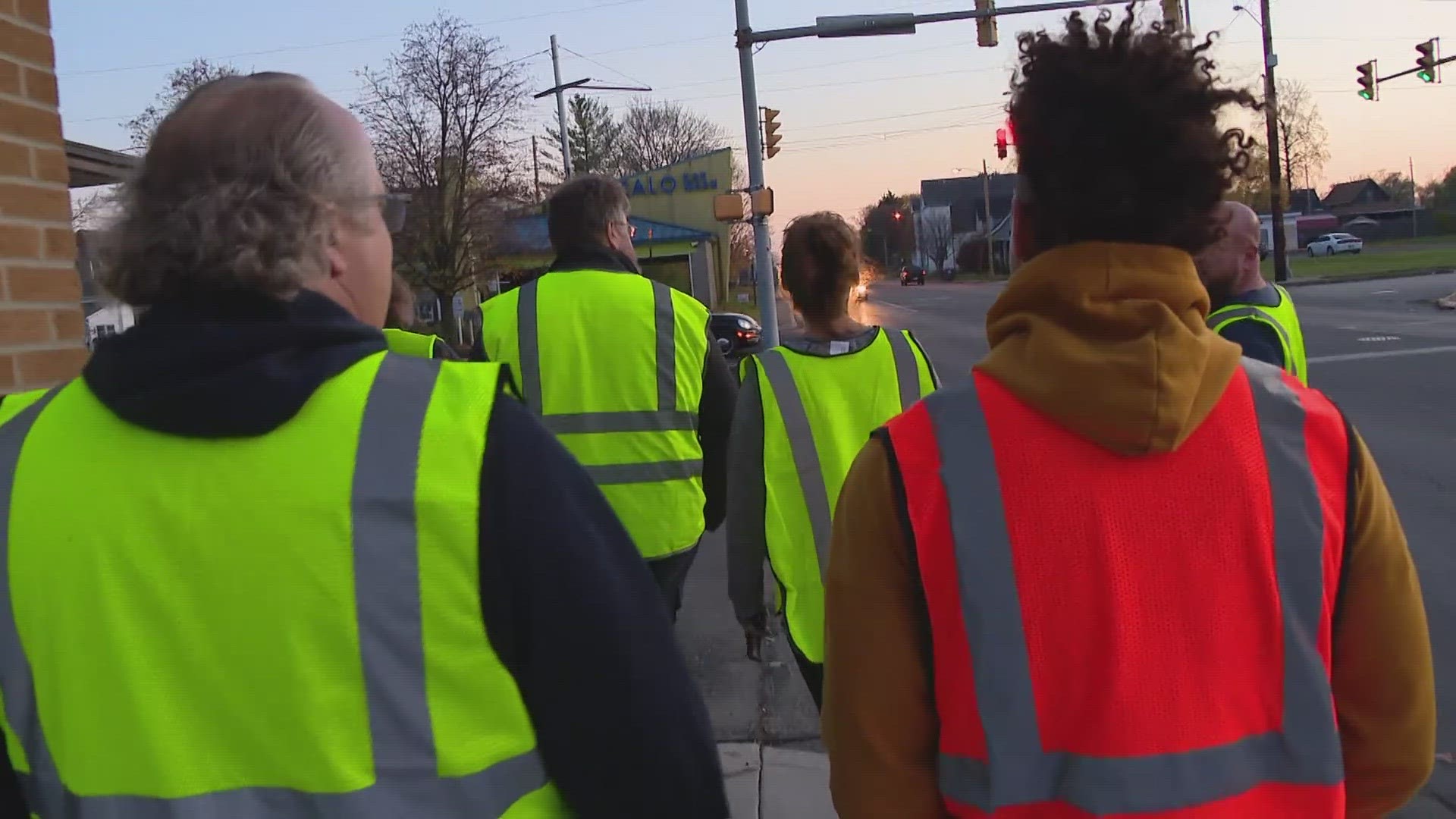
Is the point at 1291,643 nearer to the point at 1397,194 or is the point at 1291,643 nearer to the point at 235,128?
the point at 235,128

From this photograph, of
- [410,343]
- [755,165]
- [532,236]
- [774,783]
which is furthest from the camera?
[532,236]

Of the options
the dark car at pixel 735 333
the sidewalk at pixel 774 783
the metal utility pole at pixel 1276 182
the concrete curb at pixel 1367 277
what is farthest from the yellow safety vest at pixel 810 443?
the concrete curb at pixel 1367 277

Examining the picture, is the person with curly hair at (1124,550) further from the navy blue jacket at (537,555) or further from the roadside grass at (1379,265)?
the roadside grass at (1379,265)

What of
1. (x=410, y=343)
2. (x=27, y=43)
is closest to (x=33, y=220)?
(x=27, y=43)

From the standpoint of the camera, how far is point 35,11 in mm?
2584

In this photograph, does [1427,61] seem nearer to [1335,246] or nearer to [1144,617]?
[1144,617]

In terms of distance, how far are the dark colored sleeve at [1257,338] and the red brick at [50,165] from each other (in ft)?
10.7

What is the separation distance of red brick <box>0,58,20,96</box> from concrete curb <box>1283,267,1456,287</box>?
41.1 meters

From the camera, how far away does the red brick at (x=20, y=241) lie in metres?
2.42

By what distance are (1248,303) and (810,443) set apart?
1.63 m

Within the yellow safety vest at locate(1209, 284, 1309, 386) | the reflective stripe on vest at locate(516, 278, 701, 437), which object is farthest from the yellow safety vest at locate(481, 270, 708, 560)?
the yellow safety vest at locate(1209, 284, 1309, 386)

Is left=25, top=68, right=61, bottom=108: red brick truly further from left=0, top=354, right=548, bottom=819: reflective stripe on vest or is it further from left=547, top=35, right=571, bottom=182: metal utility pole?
left=547, top=35, right=571, bottom=182: metal utility pole

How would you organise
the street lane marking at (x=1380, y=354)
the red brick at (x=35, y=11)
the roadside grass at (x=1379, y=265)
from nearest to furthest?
the red brick at (x=35, y=11) → the street lane marking at (x=1380, y=354) → the roadside grass at (x=1379, y=265)

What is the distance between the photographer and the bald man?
353cm
